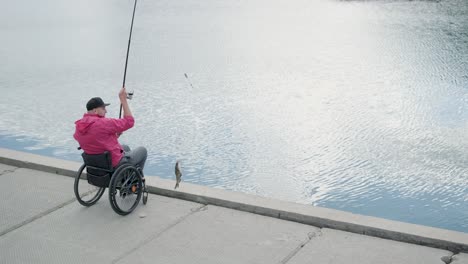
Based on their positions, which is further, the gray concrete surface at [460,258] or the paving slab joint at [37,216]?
the paving slab joint at [37,216]

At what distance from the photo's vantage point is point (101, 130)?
5.62 metres

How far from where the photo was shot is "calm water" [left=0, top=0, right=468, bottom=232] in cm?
757

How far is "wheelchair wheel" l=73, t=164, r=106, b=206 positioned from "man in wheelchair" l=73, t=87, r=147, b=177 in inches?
13.3

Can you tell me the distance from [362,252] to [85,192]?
2.87 m

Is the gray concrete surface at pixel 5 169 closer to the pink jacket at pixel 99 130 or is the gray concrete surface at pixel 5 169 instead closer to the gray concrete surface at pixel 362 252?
the pink jacket at pixel 99 130

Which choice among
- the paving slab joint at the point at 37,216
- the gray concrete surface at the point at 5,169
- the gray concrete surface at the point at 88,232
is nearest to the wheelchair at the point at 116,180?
the gray concrete surface at the point at 88,232

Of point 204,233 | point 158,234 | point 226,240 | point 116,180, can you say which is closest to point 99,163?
point 116,180

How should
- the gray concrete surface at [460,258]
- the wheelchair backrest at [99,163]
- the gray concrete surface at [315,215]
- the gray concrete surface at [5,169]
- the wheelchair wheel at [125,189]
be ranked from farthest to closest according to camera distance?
the gray concrete surface at [5,169]
the wheelchair backrest at [99,163]
the wheelchair wheel at [125,189]
the gray concrete surface at [315,215]
the gray concrete surface at [460,258]

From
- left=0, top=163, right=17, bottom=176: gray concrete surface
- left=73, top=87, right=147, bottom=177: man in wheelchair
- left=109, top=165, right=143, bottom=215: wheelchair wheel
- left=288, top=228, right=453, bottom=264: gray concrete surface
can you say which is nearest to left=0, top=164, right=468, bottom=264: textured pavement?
left=288, top=228, right=453, bottom=264: gray concrete surface

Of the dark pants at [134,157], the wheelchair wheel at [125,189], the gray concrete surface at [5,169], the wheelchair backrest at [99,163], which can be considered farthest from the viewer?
the gray concrete surface at [5,169]

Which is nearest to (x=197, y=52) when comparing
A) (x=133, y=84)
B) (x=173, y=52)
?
(x=173, y=52)

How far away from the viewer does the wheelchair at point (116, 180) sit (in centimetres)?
561

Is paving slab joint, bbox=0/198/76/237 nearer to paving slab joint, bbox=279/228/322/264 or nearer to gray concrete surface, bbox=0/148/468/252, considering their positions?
gray concrete surface, bbox=0/148/468/252

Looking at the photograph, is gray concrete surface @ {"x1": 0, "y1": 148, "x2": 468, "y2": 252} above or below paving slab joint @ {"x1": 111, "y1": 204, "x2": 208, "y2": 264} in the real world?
above
